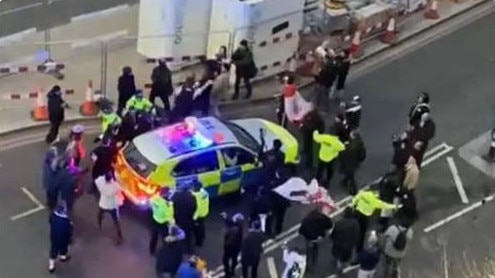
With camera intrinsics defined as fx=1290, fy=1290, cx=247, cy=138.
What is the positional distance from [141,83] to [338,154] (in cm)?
564

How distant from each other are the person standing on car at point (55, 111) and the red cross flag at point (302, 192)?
4.74m

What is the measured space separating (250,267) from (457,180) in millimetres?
5662

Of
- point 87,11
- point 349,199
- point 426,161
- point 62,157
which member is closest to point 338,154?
point 349,199

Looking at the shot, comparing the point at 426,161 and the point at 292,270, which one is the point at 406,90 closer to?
the point at 426,161

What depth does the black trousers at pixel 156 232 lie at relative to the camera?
21.6 metres

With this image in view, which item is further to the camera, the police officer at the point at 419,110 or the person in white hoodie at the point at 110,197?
the police officer at the point at 419,110

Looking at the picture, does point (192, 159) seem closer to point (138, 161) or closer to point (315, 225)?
point (138, 161)

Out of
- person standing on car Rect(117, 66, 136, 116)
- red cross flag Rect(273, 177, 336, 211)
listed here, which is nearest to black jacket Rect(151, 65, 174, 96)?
person standing on car Rect(117, 66, 136, 116)

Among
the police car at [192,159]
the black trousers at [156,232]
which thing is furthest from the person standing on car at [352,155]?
the black trousers at [156,232]

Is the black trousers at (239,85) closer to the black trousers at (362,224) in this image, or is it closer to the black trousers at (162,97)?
the black trousers at (162,97)

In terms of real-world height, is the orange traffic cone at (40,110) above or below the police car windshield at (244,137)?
below

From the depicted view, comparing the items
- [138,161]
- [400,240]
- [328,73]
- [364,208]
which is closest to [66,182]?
[138,161]

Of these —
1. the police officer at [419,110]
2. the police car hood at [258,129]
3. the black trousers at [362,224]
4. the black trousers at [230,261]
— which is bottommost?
the black trousers at [230,261]

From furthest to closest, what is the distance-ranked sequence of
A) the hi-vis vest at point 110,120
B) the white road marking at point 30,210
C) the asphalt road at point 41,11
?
the asphalt road at point 41,11, the hi-vis vest at point 110,120, the white road marking at point 30,210
